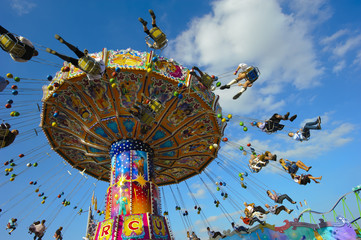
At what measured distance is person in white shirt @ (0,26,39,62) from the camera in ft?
23.9

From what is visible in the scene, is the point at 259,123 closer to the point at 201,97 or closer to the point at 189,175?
the point at 201,97

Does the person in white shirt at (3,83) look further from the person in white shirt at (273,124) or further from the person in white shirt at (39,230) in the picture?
the person in white shirt at (273,124)

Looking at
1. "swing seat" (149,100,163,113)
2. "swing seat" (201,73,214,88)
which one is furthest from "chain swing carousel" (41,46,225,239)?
"swing seat" (201,73,214,88)

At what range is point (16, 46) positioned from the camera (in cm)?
736

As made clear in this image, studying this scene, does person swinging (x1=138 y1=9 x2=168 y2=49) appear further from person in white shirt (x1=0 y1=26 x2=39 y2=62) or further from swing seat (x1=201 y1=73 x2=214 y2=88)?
person in white shirt (x1=0 y1=26 x2=39 y2=62)

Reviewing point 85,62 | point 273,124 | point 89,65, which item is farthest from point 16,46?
point 273,124

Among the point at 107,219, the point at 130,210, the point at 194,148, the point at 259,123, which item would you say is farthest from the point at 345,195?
the point at 107,219

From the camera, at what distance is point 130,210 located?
982cm

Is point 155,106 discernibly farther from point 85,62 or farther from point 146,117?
point 85,62

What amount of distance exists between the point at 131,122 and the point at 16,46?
544cm

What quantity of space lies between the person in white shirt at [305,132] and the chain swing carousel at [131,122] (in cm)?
359

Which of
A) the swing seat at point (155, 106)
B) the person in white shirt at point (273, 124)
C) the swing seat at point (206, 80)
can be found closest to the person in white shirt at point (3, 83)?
the swing seat at point (155, 106)

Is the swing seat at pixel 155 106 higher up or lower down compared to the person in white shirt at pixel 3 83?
lower down

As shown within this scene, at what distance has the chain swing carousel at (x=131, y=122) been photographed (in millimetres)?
9512
